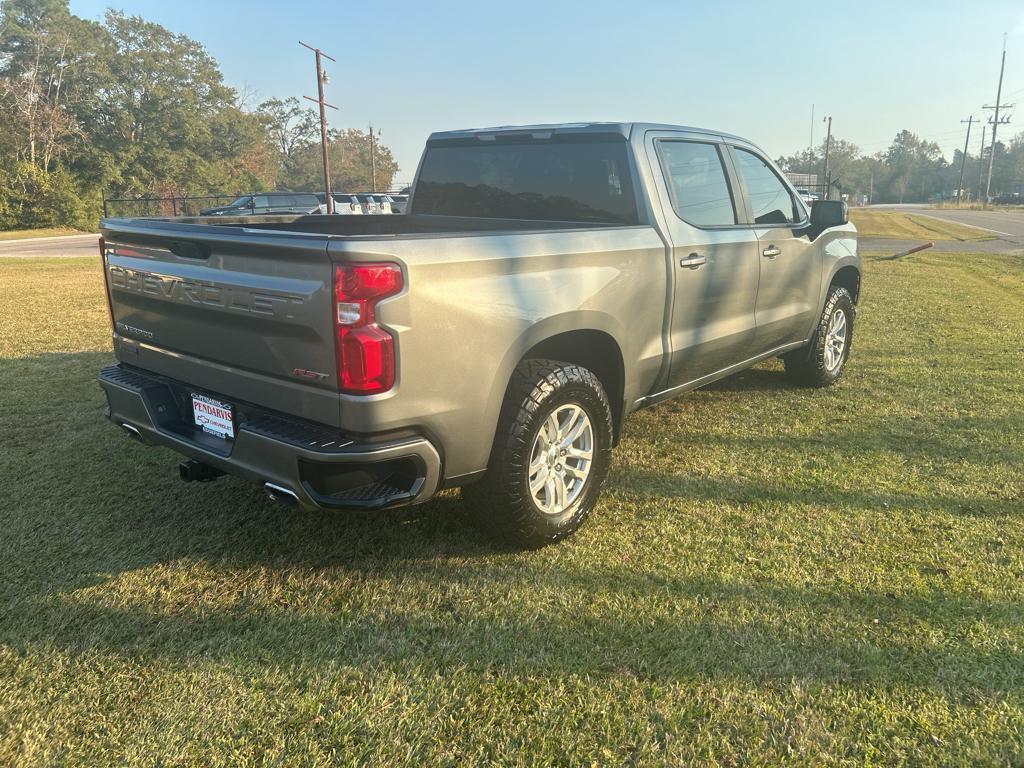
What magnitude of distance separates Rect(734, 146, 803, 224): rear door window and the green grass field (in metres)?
1.46

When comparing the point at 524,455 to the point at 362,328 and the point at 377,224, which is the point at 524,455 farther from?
the point at 377,224

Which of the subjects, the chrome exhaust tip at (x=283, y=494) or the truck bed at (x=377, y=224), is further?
the truck bed at (x=377, y=224)

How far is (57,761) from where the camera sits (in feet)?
6.80

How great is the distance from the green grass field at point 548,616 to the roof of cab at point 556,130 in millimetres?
1885

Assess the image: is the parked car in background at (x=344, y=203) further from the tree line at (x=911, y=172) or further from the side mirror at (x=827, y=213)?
the tree line at (x=911, y=172)

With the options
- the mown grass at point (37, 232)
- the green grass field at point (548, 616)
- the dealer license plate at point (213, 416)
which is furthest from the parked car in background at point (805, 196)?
the mown grass at point (37, 232)

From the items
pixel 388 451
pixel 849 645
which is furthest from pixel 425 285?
pixel 849 645

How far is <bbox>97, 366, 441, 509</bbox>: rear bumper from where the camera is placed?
2502mm

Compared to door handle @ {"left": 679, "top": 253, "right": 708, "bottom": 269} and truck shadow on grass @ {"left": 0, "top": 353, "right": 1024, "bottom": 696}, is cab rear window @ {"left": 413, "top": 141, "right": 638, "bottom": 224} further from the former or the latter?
truck shadow on grass @ {"left": 0, "top": 353, "right": 1024, "bottom": 696}

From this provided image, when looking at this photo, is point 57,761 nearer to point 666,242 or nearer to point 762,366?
point 666,242

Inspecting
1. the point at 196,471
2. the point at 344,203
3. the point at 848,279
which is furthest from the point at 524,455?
the point at 344,203

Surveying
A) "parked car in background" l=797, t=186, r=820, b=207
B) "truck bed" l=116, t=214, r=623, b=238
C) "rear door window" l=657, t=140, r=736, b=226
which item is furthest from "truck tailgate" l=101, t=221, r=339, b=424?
"parked car in background" l=797, t=186, r=820, b=207

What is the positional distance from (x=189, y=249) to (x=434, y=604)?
1.72 metres

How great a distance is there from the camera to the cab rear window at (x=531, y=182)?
12.5 feet
